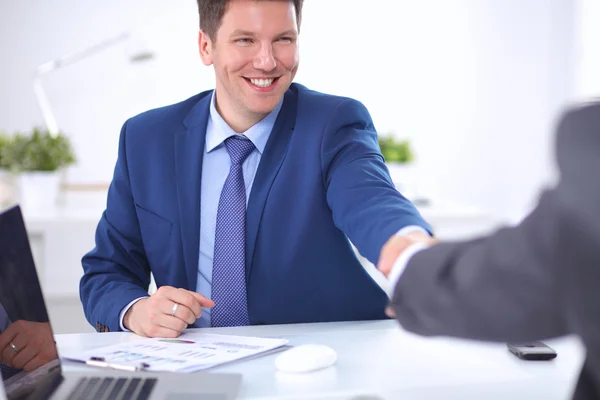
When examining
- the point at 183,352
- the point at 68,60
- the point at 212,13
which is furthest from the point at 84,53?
the point at 183,352

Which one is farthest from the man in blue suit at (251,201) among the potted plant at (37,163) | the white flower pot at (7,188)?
the white flower pot at (7,188)

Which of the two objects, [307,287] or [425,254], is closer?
[425,254]

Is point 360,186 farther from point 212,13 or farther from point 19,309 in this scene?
point 19,309

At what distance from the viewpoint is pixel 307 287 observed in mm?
1609

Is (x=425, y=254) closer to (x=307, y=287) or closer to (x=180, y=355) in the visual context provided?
(x=180, y=355)

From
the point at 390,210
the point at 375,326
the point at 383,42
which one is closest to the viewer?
the point at 390,210

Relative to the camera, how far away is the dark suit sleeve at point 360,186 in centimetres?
127

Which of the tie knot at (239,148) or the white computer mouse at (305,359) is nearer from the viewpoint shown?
the white computer mouse at (305,359)

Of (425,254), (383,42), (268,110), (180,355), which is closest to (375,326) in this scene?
(180,355)

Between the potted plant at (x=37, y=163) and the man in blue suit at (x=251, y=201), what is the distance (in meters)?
1.81

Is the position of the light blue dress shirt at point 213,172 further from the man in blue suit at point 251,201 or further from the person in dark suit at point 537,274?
the person in dark suit at point 537,274

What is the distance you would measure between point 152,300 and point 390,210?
451 millimetres

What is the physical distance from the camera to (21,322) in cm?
108

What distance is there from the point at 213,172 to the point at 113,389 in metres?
0.74
